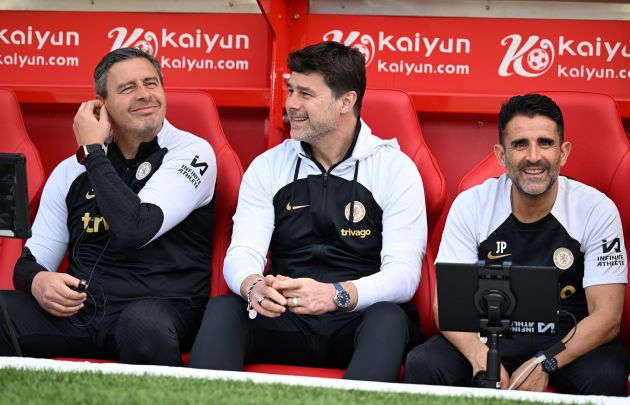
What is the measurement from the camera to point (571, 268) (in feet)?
8.55

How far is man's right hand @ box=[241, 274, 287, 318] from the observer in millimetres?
2510

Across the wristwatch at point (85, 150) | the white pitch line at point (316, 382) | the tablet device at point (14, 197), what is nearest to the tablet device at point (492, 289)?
the white pitch line at point (316, 382)

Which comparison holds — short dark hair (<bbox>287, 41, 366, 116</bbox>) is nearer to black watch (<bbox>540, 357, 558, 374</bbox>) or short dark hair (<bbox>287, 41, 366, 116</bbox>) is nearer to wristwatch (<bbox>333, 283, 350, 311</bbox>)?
wristwatch (<bbox>333, 283, 350, 311</bbox>)

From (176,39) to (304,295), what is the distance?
141 cm

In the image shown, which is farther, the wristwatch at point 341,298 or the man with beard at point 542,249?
the wristwatch at point 341,298

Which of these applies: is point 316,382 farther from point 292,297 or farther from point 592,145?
point 592,145

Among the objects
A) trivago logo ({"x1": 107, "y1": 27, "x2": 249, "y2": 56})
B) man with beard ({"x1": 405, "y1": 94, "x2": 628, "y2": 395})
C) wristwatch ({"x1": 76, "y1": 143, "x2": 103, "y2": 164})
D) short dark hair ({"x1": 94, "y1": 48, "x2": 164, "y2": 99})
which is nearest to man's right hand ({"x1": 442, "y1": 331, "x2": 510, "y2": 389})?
man with beard ({"x1": 405, "y1": 94, "x2": 628, "y2": 395})

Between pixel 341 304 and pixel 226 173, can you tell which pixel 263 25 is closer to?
pixel 226 173

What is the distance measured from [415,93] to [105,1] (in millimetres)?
1166

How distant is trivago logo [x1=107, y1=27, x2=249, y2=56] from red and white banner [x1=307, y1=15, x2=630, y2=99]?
0.94ft

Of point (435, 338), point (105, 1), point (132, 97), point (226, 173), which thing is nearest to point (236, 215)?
point (226, 173)

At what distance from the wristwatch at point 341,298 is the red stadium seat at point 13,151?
1056mm

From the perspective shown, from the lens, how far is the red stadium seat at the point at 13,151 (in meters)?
3.09

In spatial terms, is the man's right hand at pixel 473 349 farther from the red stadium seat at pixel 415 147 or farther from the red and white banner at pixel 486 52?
the red and white banner at pixel 486 52
